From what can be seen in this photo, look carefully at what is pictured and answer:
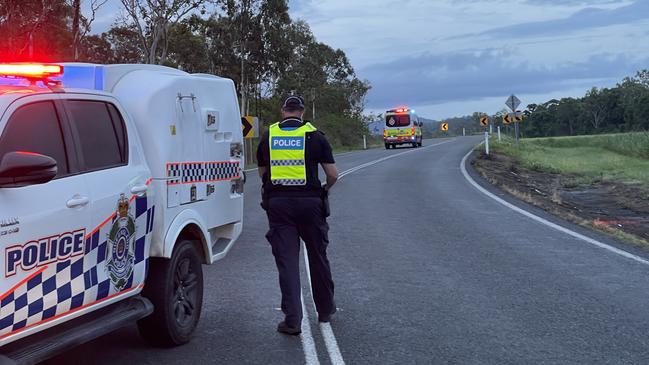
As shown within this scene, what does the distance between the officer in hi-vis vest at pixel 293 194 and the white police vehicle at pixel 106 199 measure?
576 millimetres

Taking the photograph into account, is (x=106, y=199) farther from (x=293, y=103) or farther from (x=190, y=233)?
(x=293, y=103)

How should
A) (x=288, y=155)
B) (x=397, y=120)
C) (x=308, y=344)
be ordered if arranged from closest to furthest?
(x=308, y=344) < (x=288, y=155) < (x=397, y=120)

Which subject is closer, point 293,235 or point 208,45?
point 293,235

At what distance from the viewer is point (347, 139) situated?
6525cm

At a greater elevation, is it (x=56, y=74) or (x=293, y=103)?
(x=56, y=74)

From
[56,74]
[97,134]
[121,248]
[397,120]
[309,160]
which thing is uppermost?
[397,120]


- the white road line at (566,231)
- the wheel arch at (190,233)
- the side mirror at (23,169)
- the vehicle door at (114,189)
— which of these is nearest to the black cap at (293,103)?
the wheel arch at (190,233)

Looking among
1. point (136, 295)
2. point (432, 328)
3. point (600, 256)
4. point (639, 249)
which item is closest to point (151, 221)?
point (136, 295)

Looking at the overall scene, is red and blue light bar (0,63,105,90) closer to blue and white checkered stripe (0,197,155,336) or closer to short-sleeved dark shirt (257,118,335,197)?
blue and white checkered stripe (0,197,155,336)

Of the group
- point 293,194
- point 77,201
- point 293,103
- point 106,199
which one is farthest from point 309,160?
point 77,201

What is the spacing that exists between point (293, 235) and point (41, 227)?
2.43 metres

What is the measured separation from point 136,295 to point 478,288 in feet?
12.4

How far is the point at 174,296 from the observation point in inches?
206

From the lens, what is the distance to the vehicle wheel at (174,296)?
4.99 meters
